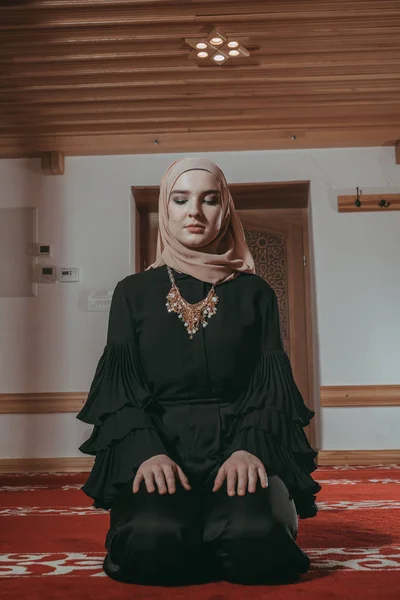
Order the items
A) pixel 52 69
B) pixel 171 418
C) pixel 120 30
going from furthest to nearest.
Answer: pixel 52 69
pixel 120 30
pixel 171 418

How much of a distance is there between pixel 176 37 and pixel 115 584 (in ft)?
11.1

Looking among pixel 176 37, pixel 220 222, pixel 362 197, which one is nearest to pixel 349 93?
pixel 362 197

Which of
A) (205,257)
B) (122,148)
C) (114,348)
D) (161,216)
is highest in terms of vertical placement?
(122,148)

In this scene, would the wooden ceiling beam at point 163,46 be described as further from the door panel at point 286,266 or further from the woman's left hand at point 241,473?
the woman's left hand at point 241,473

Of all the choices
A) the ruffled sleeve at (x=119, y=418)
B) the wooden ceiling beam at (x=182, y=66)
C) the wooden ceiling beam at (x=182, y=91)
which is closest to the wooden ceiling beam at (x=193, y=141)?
the wooden ceiling beam at (x=182, y=91)

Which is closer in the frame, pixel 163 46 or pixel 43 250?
pixel 163 46

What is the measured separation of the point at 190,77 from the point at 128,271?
1784mm

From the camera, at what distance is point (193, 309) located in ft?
6.05

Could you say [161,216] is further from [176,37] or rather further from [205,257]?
[176,37]

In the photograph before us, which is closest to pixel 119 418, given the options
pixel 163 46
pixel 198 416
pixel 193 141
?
pixel 198 416

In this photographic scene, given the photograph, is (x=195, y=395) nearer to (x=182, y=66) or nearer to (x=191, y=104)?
(x=182, y=66)

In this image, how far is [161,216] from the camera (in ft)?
6.36

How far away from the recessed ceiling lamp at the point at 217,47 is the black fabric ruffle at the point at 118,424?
2.85 m

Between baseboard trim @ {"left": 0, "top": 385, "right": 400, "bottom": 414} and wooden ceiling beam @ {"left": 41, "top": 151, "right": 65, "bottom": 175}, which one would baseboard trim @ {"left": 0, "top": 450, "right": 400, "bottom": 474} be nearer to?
baseboard trim @ {"left": 0, "top": 385, "right": 400, "bottom": 414}
